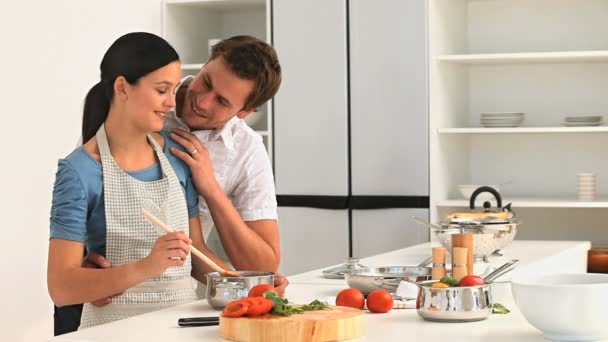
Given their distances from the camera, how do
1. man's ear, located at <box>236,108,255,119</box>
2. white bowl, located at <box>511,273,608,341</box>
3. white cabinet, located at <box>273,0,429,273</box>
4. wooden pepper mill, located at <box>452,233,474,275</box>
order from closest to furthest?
white bowl, located at <box>511,273,608,341</box>
wooden pepper mill, located at <box>452,233,474,275</box>
man's ear, located at <box>236,108,255,119</box>
white cabinet, located at <box>273,0,429,273</box>

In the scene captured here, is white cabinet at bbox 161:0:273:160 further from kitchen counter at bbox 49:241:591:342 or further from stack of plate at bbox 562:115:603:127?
kitchen counter at bbox 49:241:591:342

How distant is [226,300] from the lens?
2.15 metres

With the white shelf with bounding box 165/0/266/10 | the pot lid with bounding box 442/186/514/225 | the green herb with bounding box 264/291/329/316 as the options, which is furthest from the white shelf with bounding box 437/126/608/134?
the green herb with bounding box 264/291/329/316

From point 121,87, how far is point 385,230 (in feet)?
8.10

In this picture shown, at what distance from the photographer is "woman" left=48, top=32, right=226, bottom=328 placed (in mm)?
2260

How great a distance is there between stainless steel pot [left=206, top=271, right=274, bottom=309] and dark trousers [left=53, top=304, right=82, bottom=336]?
1.92ft

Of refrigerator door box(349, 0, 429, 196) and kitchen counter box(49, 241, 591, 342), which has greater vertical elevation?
refrigerator door box(349, 0, 429, 196)

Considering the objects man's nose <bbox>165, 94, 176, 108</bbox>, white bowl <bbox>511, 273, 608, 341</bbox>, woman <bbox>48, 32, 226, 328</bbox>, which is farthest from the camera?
man's nose <bbox>165, 94, 176, 108</bbox>

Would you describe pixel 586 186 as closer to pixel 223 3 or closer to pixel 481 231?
pixel 481 231

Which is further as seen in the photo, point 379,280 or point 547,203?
point 547,203

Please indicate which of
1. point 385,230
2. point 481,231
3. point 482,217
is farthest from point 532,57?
point 481,231

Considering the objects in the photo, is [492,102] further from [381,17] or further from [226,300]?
[226,300]

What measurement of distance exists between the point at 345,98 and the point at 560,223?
4.06ft

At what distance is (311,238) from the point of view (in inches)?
190
